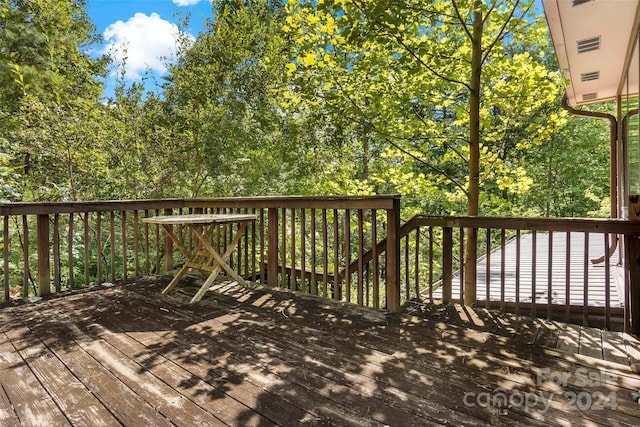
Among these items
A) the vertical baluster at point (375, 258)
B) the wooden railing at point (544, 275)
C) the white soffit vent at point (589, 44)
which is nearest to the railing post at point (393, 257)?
the vertical baluster at point (375, 258)

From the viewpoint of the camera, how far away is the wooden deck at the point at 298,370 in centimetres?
157

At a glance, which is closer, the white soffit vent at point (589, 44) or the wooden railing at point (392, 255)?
the wooden railing at point (392, 255)

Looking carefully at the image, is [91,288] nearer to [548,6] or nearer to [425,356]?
[425,356]

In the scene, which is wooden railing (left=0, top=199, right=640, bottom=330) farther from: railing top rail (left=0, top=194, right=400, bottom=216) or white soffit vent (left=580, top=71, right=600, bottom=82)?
white soffit vent (left=580, top=71, right=600, bottom=82)

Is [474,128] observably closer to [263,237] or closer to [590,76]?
[590,76]

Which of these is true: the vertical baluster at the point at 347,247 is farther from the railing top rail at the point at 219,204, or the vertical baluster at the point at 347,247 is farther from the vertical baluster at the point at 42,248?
the vertical baluster at the point at 42,248

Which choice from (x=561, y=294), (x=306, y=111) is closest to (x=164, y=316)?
(x=561, y=294)

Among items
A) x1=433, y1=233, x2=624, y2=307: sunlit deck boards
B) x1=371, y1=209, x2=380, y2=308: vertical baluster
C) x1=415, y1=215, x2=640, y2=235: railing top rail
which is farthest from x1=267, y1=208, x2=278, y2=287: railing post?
x1=433, y1=233, x2=624, y2=307: sunlit deck boards

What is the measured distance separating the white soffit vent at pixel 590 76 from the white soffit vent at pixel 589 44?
3.20 ft

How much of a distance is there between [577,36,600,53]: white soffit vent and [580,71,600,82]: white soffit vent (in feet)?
3.20

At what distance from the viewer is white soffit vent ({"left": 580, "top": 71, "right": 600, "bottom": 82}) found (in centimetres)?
458

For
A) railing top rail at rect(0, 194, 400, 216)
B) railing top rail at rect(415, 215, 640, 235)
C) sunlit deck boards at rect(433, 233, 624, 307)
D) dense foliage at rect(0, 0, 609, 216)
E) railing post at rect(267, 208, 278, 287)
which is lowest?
sunlit deck boards at rect(433, 233, 624, 307)

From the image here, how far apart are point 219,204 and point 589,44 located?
14.2ft

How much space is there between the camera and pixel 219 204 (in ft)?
14.0
